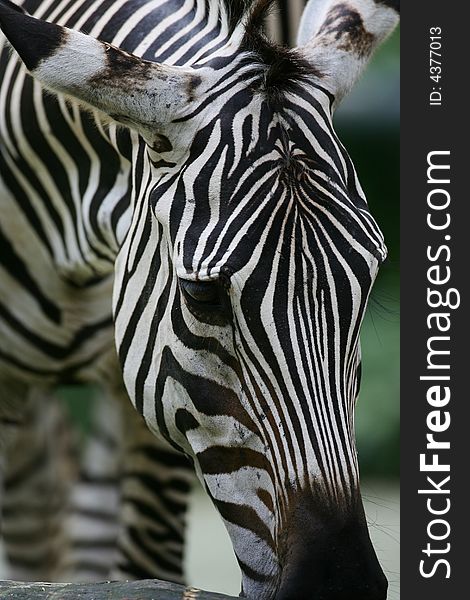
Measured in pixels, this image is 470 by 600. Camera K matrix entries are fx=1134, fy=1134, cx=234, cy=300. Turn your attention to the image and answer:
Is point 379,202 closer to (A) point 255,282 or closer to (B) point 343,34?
(B) point 343,34

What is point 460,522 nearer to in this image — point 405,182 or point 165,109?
point 405,182

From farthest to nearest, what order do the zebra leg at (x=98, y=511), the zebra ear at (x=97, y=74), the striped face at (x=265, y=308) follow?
the zebra leg at (x=98, y=511)
the zebra ear at (x=97, y=74)
the striped face at (x=265, y=308)

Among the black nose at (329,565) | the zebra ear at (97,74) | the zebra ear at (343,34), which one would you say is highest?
the zebra ear at (343,34)

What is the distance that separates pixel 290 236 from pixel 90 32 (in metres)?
1.62

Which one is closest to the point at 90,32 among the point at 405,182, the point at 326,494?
the point at 405,182

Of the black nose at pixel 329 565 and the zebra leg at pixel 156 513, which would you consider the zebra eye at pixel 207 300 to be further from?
the zebra leg at pixel 156 513

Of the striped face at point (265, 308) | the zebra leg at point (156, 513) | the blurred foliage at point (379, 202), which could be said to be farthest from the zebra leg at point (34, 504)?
the striped face at point (265, 308)

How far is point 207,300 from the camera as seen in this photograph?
319 centimetres

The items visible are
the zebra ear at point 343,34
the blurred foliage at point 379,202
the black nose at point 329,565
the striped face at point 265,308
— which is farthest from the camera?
the blurred foliage at point 379,202

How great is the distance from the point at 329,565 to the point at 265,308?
2.34 ft

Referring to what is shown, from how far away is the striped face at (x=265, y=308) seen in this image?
3131 mm

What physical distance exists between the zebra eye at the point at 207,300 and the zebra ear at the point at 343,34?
859 millimetres

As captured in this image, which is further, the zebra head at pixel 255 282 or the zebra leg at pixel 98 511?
the zebra leg at pixel 98 511

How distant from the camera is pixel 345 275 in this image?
3.19m
